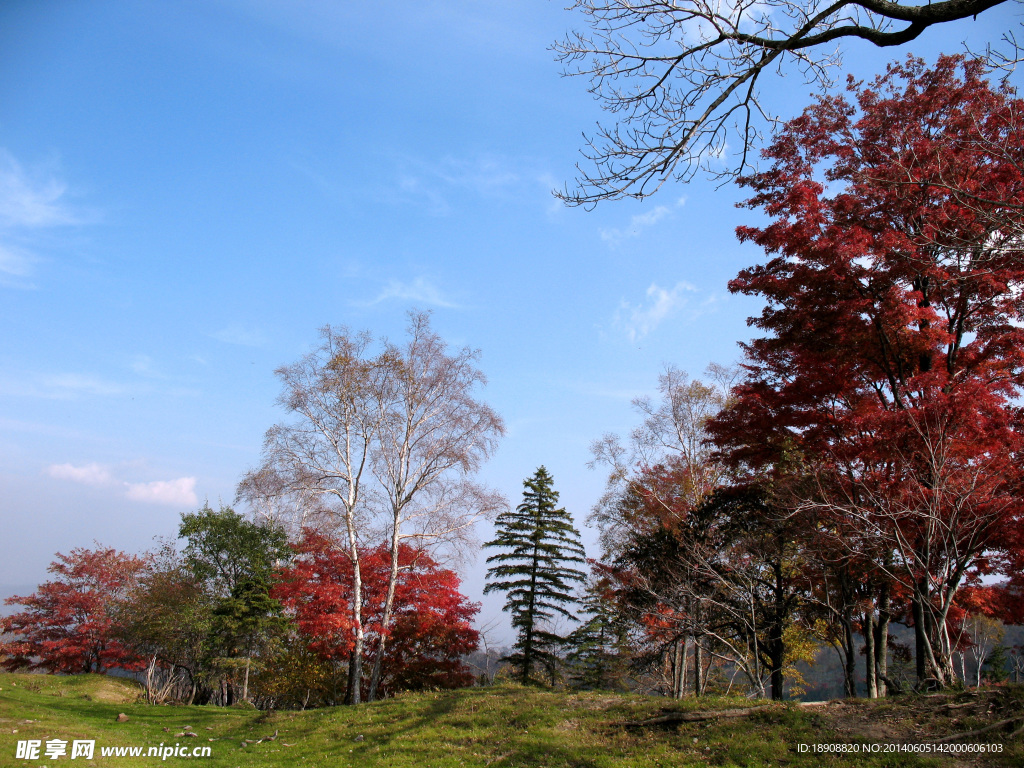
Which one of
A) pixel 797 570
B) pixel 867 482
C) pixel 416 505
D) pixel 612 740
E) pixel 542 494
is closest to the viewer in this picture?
pixel 612 740

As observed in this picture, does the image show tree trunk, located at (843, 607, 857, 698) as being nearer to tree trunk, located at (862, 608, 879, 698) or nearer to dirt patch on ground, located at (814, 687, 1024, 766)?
tree trunk, located at (862, 608, 879, 698)

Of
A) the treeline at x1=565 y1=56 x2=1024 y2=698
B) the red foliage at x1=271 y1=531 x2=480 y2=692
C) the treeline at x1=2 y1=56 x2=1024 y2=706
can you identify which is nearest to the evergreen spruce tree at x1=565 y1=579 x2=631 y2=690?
the treeline at x1=2 y1=56 x2=1024 y2=706

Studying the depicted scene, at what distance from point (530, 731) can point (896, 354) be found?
27.9ft

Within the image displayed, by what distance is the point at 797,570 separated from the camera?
12.5 metres

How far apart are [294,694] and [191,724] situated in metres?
8.70

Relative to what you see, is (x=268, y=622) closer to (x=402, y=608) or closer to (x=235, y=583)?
(x=235, y=583)

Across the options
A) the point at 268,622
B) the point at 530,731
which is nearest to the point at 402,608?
the point at 268,622

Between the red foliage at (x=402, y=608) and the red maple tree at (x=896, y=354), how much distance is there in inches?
477

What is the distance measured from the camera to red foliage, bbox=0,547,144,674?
2339 centimetres

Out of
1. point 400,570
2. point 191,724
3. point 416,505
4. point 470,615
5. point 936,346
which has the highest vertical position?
point 936,346

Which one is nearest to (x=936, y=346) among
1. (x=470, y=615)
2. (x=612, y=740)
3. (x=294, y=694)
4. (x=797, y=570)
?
(x=797, y=570)

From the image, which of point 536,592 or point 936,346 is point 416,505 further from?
point 936,346

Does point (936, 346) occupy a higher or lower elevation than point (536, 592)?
higher

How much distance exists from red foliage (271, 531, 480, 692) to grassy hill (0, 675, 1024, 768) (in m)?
4.75
